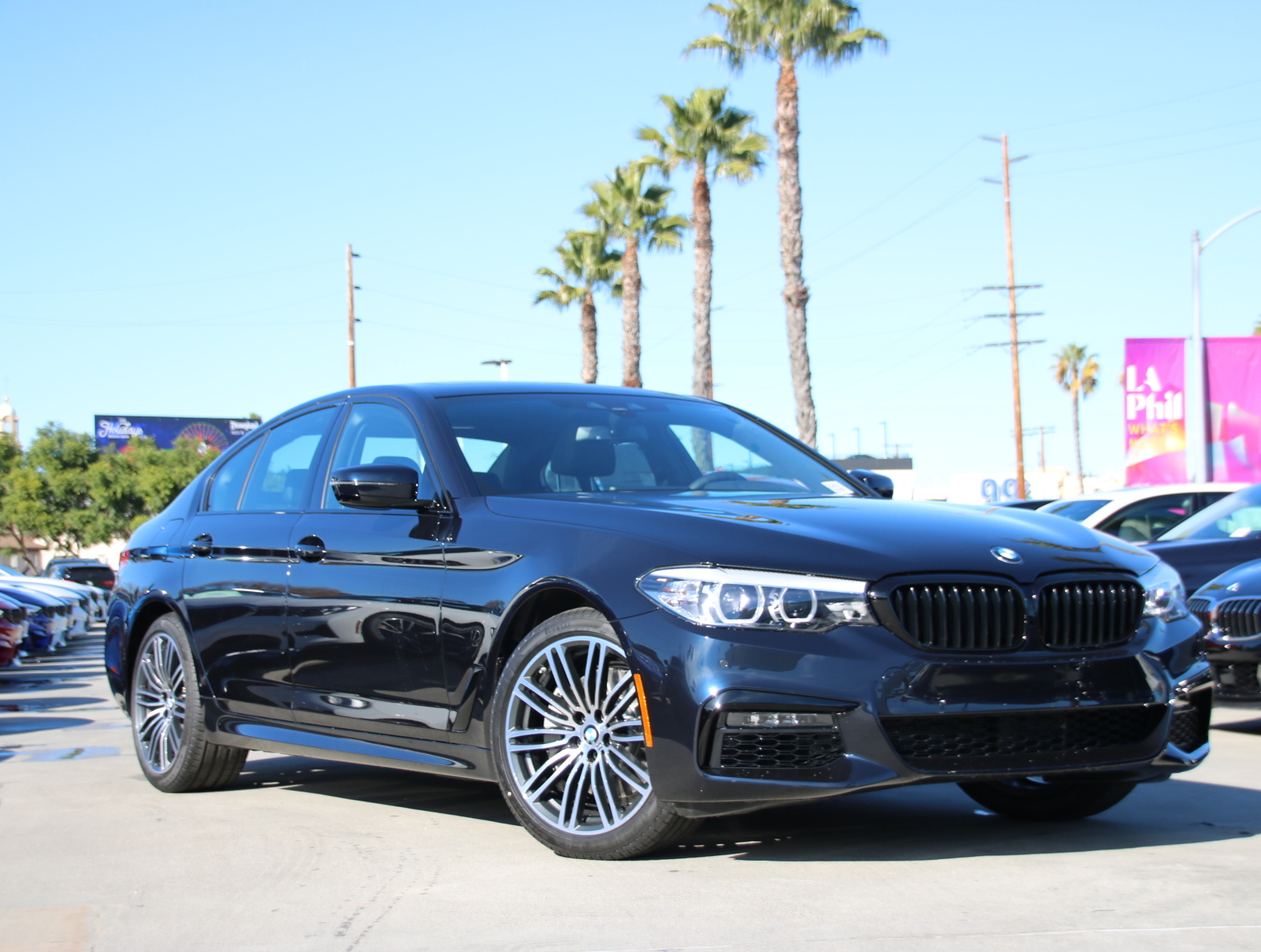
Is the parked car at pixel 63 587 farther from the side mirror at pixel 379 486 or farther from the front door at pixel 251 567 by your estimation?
the side mirror at pixel 379 486

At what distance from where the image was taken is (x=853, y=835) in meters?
5.15

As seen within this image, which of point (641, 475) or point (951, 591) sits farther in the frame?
point (641, 475)

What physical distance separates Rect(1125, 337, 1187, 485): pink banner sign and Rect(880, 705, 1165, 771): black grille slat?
37.4m

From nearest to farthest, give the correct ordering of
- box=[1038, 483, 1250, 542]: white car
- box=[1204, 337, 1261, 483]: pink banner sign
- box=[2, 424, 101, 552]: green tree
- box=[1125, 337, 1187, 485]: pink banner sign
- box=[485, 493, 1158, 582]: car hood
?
box=[485, 493, 1158, 582]: car hood → box=[1038, 483, 1250, 542]: white car → box=[1204, 337, 1261, 483]: pink banner sign → box=[1125, 337, 1187, 485]: pink banner sign → box=[2, 424, 101, 552]: green tree

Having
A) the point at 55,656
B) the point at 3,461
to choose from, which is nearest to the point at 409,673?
the point at 55,656

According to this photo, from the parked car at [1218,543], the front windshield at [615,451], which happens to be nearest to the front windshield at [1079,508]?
the parked car at [1218,543]

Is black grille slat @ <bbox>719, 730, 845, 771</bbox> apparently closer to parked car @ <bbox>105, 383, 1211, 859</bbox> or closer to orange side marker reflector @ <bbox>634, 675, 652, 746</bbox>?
parked car @ <bbox>105, 383, 1211, 859</bbox>

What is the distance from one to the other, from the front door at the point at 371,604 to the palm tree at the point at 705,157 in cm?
2963

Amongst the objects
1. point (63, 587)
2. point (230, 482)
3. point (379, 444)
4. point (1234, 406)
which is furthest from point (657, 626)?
point (1234, 406)

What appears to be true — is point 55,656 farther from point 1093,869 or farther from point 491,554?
point 1093,869

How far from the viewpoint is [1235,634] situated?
331 inches

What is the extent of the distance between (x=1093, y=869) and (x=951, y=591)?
98 centimetres

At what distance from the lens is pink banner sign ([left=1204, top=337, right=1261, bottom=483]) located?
3716cm

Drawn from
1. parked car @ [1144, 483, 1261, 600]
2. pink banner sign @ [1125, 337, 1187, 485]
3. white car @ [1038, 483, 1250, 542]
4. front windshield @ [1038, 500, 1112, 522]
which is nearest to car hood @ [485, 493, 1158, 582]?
parked car @ [1144, 483, 1261, 600]
